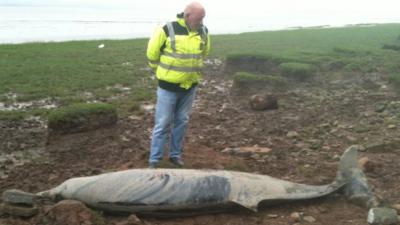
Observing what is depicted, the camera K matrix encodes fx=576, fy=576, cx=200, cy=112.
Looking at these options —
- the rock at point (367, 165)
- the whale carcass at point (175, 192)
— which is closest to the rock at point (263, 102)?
the rock at point (367, 165)

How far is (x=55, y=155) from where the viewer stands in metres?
8.85

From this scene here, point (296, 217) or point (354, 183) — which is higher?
point (354, 183)

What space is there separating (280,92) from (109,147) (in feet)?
20.2

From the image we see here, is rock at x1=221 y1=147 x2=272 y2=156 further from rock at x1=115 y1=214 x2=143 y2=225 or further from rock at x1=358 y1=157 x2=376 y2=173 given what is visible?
rock at x1=115 y1=214 x2=143 y2=225

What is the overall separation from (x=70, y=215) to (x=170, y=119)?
2.26 m

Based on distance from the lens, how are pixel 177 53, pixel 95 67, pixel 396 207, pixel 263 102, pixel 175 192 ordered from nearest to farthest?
pixel 175 192 → pixel 396 207 → pixel 177 53 → pixel 263 102 → pixel 95 67

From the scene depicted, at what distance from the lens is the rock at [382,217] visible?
19.5ft

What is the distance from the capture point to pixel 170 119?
299 inches

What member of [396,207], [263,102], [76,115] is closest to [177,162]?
[76,115]

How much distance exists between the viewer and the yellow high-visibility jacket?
7.16m

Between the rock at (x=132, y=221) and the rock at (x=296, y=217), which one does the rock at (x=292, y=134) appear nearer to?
the rock at (x=296, y=217)

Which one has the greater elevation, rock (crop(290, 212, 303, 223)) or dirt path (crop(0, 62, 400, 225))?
dirt path (crop(0, 62, 400, 225))

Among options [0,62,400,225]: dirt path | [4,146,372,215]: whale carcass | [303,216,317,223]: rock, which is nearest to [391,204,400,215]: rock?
[0,62,400,225]: dirt path

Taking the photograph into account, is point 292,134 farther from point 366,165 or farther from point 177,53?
point 177,53
